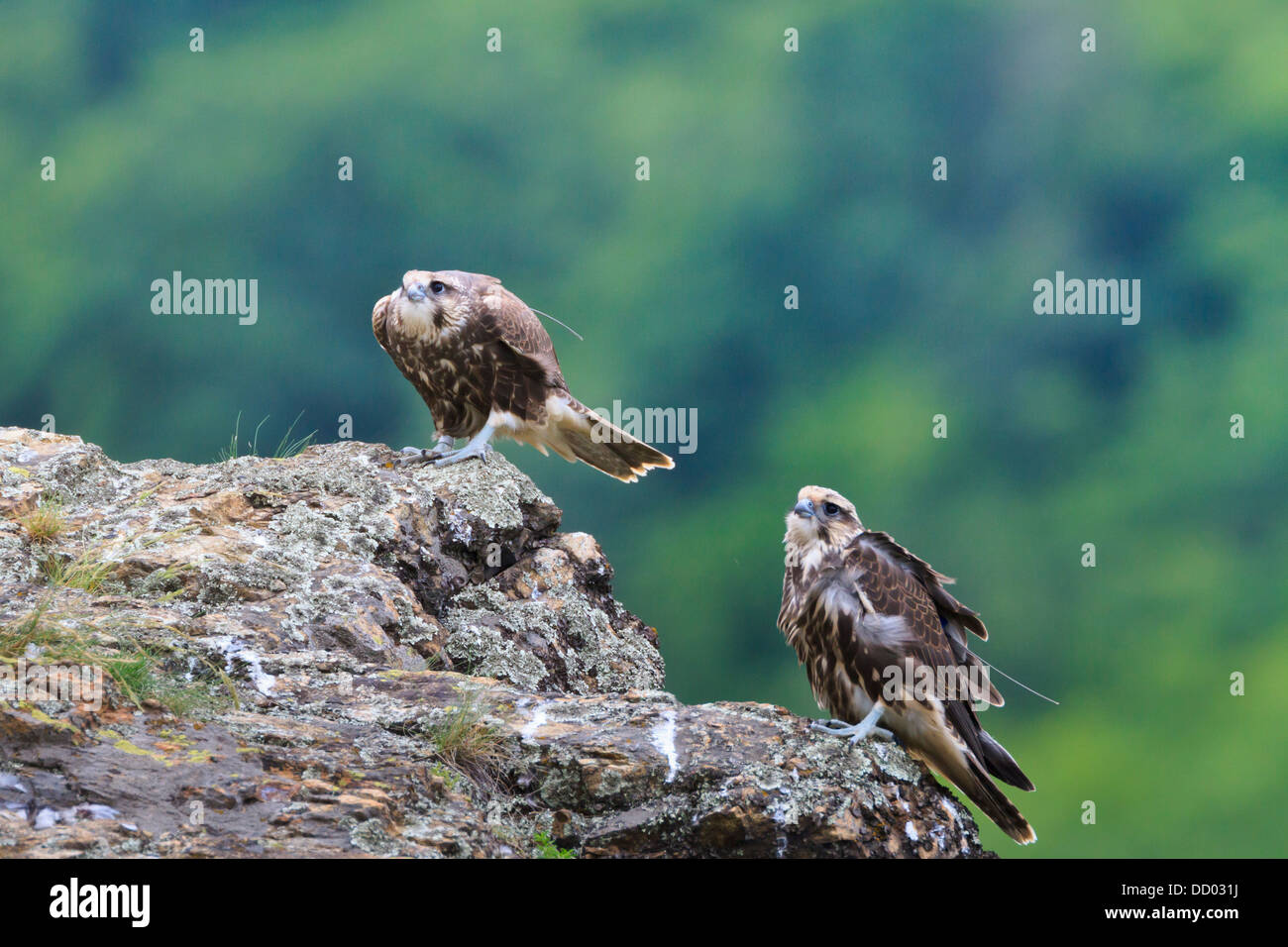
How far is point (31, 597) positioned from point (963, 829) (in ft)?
8.69

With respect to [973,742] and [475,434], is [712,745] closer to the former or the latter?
[973,742]

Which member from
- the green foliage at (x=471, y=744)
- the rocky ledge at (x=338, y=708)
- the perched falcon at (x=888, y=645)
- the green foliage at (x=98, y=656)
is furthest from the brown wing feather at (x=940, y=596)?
the green foliage at (x=98, y=656)

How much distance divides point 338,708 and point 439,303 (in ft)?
10.8

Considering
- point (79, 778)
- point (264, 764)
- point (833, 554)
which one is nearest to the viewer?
point (79, 778)

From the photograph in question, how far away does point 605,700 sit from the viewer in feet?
11.1

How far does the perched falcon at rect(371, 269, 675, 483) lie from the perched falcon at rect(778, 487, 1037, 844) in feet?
6.82

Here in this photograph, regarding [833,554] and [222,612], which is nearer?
[222,612]

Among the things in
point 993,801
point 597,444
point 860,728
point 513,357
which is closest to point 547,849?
point 860,728

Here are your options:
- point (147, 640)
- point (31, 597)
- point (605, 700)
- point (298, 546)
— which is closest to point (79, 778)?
point (147, 640)

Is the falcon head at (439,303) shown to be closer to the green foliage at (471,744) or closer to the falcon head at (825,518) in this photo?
the falcon head at (825,518)

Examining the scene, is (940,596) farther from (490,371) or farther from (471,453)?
(490,371)

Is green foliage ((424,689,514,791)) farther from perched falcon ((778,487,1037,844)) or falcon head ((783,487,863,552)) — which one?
falcon head ((783,487,863,552))

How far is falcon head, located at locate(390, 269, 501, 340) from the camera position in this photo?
608 centimetres

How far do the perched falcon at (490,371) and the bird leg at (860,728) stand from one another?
8.73 ft
